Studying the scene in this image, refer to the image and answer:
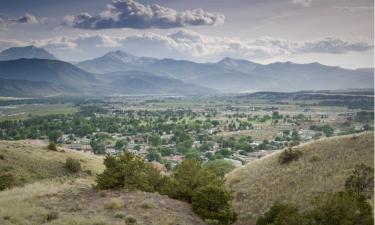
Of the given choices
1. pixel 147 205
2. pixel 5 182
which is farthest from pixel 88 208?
pixel 5 182

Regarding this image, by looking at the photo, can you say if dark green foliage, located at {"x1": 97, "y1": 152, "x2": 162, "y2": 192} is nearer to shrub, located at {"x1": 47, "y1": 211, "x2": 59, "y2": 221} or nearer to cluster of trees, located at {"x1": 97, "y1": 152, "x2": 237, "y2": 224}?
cluster of trees, located at {"x1": 97, "y1": 152, "x2": 237, "y2": 224}

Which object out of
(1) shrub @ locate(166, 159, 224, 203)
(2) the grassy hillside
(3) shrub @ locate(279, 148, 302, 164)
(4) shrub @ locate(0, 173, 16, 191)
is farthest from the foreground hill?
(3) shrub @ locate(279, 148, 302, 164)

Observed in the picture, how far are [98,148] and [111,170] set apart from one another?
128204 mm

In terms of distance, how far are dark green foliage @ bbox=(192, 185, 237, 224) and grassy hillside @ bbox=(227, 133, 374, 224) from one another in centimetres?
758

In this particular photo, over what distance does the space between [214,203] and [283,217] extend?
581cm

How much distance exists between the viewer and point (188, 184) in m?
37.4

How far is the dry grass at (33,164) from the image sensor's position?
195 ft

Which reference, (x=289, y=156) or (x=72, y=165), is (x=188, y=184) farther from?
(x=72, y=165)

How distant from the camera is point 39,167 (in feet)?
211

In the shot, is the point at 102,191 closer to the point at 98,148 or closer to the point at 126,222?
the point at 126,222

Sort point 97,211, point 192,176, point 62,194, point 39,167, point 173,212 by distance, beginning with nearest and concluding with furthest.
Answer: point 97,211 → point 173,212 → point 62,194 → point 192,176 → point 39,167

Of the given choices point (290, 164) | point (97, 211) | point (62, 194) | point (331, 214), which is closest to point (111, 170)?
point (62, 194)

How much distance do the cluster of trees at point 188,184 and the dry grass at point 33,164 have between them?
23.2 metres

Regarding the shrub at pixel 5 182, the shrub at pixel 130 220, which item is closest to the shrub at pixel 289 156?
the shrub at pixel 130 220
